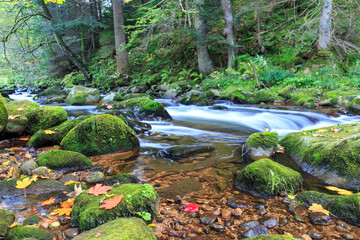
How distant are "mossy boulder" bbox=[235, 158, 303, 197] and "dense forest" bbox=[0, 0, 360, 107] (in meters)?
6.90

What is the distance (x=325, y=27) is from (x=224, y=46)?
17.6 ft

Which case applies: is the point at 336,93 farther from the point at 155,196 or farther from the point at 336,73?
the point at 155,196

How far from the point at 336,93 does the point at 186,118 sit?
6.08m

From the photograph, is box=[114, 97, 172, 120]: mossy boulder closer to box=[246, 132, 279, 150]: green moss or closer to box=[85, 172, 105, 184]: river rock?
box=[246, 132, 279, 150]: green moss

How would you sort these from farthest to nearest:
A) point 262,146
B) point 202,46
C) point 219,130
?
1. point 202,46
2. point 219,130
3. point 262,146

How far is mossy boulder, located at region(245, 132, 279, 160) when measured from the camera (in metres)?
4.36

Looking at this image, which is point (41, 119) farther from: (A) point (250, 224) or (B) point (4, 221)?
(A) point (250, 224)

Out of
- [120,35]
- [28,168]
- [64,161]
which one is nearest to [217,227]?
[64,161]

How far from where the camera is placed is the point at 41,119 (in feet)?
19.2

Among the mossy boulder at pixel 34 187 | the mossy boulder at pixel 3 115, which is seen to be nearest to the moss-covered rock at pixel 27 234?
the mossy boulder at pixel 34 187

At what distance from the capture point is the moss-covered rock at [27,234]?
202 centimetres

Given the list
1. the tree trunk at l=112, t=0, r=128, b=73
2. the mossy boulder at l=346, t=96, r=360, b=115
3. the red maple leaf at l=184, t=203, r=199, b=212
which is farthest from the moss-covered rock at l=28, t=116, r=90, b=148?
the tree trunk at l=112, t=0, r=128, b=73

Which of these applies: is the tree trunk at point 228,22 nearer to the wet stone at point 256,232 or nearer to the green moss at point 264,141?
the green moss at point 264,141

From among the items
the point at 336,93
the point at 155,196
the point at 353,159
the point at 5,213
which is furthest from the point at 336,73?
the point at 5,213
